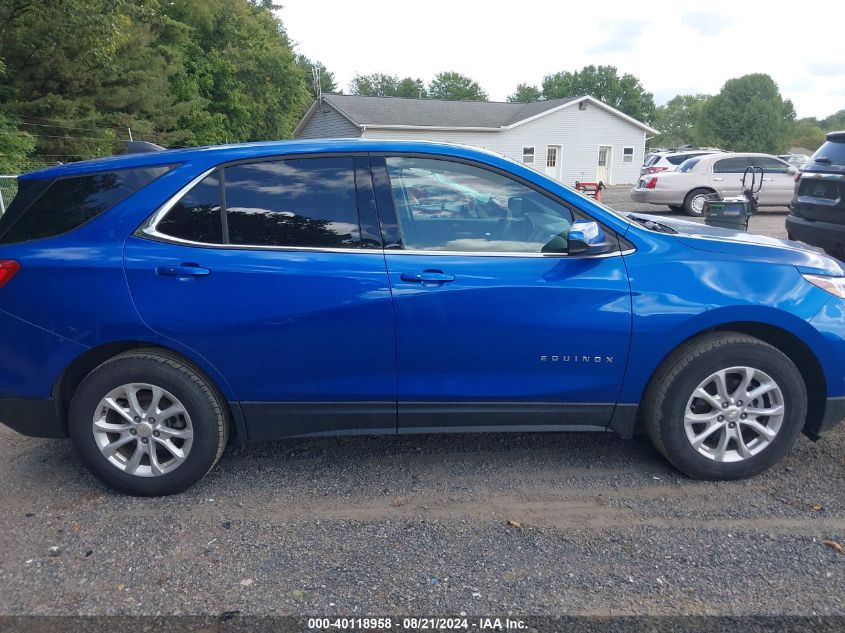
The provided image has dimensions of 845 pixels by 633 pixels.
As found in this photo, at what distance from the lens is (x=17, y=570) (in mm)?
2781

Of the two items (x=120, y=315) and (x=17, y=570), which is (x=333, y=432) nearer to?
(x=120, y=315)

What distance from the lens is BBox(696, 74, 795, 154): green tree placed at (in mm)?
67438

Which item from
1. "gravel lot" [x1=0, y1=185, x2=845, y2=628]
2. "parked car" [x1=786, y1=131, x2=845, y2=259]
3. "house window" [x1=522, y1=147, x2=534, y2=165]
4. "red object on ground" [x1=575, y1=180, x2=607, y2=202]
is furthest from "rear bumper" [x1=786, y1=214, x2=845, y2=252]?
"house window" [x1=522, y1=147, x2=534, y2=165]

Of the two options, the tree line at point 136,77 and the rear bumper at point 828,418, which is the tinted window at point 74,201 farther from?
the tree line at point 136,77

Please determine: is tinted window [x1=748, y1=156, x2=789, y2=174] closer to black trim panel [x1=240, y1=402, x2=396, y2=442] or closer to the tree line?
black trim panel [x1=240, y1=402, x2=396, y2=442]

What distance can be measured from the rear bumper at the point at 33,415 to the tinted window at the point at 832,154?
760 cm

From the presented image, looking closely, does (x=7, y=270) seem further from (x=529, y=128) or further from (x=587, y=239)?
(x=529, y=128)

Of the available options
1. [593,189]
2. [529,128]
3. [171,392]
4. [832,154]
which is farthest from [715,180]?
[529,128]

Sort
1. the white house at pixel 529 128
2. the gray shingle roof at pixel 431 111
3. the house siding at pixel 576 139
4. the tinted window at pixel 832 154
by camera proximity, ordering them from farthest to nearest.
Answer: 1. the house siding at pixel 576 139
2. the white house at pixel 529 128
3. the gray shingle roof at pixel 431 111
4. the tinted window at pixel 832 154

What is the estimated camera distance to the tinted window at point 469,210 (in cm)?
331

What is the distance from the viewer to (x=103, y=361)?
11.0ft

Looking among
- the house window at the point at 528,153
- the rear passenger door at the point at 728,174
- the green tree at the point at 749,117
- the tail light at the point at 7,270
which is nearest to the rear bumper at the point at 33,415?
the tail light at the point at 7,270

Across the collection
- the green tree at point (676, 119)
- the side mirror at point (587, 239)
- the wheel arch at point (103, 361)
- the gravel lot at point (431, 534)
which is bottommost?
the gravel lot at point (431, 534)

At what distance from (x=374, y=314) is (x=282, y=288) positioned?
47 cm
